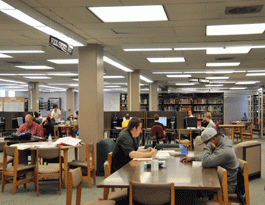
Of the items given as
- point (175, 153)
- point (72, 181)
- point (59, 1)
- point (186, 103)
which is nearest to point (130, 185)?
point (72, 181)

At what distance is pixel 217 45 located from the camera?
8.62 meters

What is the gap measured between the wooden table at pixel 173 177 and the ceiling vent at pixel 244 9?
113 inches

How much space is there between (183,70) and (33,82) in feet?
33.2

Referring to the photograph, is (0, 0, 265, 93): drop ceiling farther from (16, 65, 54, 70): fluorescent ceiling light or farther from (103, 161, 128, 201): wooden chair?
(103, 161, 128, 201): wooden chair

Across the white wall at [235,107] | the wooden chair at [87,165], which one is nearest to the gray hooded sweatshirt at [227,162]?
the wooden chair at [87,165]

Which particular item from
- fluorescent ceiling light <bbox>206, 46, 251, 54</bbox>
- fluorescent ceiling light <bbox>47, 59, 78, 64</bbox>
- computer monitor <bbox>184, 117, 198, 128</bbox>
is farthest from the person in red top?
computer monitor <bbox>184, 117, 198, 128</bbox>

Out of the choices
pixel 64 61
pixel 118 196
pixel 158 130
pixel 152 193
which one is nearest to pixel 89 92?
pixel 158 130

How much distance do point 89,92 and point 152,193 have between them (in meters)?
5.97

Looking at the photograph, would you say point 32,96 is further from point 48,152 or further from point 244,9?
point 244,9

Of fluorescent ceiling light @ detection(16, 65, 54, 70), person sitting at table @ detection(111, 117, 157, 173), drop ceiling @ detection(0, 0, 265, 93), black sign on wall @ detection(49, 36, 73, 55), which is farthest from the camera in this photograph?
fluorescent ceiling light @ detection(16, 65, 54, 70)

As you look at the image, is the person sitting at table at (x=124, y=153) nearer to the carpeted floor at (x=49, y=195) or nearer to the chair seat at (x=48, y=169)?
the carpeted floor at (x=49, y=195)

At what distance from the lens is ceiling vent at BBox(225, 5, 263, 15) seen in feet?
18.5

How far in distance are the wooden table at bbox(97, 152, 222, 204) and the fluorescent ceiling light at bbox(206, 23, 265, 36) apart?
3.69 metres

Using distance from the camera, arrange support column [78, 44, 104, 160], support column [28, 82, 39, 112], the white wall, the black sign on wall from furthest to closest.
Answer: the white wall < support column [28, 82, 39, 112] < support column [78, 44, 104, 160] < the black sign on wall
